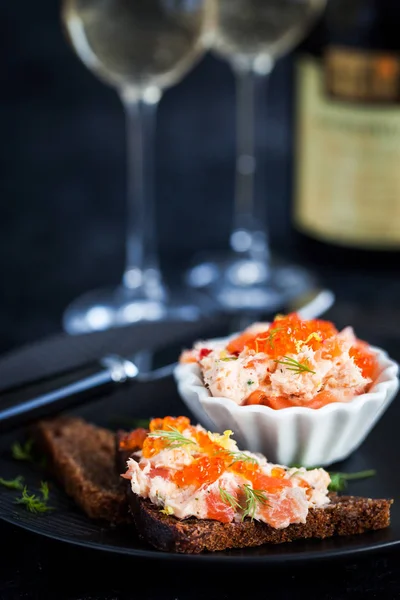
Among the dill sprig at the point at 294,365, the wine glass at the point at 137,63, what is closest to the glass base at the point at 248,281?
the wine glass at the point at 137,63

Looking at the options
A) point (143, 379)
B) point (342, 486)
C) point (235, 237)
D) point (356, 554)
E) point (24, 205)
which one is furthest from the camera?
point (24, 205)

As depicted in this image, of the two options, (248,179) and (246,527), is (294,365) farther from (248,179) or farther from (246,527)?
(248,179)

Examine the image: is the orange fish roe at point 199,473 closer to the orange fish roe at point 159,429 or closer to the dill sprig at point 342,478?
the orange fish roe at point 159,429

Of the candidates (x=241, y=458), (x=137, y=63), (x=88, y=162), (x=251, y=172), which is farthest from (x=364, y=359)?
(x=88, y=162)

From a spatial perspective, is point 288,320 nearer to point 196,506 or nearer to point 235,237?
point 196,506

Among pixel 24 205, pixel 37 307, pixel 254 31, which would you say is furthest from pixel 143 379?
pixel 24 205
